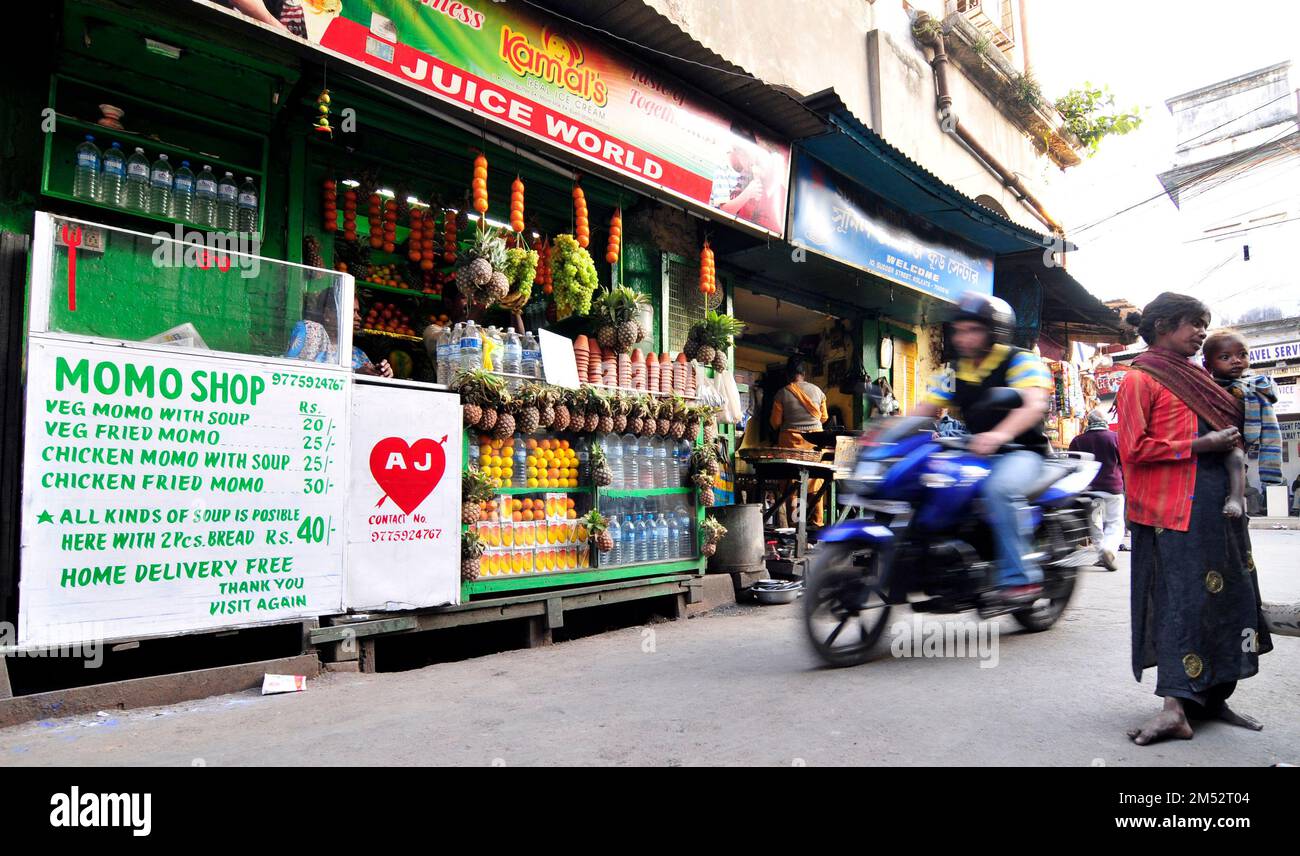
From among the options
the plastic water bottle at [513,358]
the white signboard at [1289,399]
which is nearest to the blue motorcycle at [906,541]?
the plastic water bottle at [513,358]

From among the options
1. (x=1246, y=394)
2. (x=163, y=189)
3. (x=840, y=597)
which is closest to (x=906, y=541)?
(x=840, y=597)

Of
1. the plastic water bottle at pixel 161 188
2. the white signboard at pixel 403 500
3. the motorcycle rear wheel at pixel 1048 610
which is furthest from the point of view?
the plastic water bottle at pixel 161 188

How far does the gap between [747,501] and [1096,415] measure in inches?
174

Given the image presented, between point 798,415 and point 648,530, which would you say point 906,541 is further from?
point 798,415

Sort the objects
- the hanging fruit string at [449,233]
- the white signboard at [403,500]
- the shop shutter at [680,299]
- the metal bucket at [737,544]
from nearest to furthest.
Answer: the white signboard at [403,500]
the hanging fruit string at [449,233]
the metal bucket at [737,544]
the shop shutter at [680,299]

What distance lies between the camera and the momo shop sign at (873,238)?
25.6 feet

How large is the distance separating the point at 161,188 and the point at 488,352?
2.49m

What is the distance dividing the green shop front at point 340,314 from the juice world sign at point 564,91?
0.02 metres

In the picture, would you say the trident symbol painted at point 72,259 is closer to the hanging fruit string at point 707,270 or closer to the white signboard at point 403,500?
the white signboard at point 403,500

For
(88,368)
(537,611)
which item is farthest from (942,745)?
(88,368)

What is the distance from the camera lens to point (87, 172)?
4906 millimetres

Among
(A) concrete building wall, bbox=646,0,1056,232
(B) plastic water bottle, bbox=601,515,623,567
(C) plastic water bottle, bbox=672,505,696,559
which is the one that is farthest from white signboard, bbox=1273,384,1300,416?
(B) plastic water bottle, bbox=601,515,623,567
